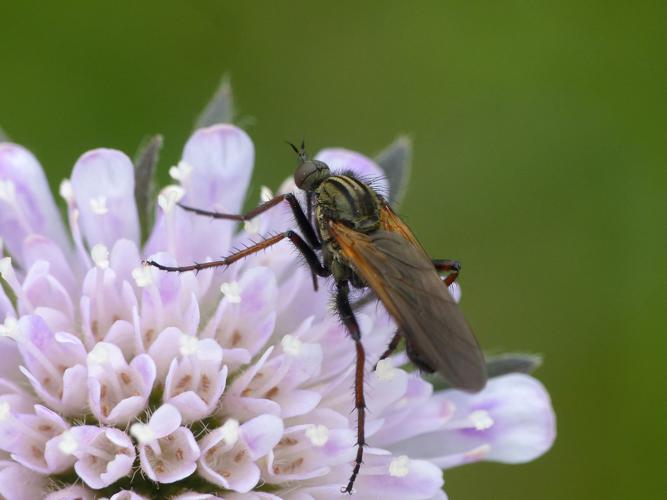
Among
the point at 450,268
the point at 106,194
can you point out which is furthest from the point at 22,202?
the point at 450,268

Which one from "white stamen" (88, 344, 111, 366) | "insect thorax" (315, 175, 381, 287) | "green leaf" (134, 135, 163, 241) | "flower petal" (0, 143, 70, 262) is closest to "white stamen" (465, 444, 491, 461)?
"insect thorax" (315, 175, 381, 287)

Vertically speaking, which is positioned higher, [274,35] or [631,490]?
[274,35]

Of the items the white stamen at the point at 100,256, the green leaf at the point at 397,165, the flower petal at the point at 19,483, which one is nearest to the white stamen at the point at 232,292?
the white stamen at the point at 100,256

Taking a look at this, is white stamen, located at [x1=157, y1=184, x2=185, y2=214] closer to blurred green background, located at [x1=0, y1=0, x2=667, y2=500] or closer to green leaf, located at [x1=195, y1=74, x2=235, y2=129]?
green leaf, located at [x1=195, y1=74, x2=235, y2=129]

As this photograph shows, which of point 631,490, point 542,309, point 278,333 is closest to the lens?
point 278,333

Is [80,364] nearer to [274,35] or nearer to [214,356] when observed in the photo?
[214,356]

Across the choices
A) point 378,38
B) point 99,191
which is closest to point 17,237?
point 99,191
